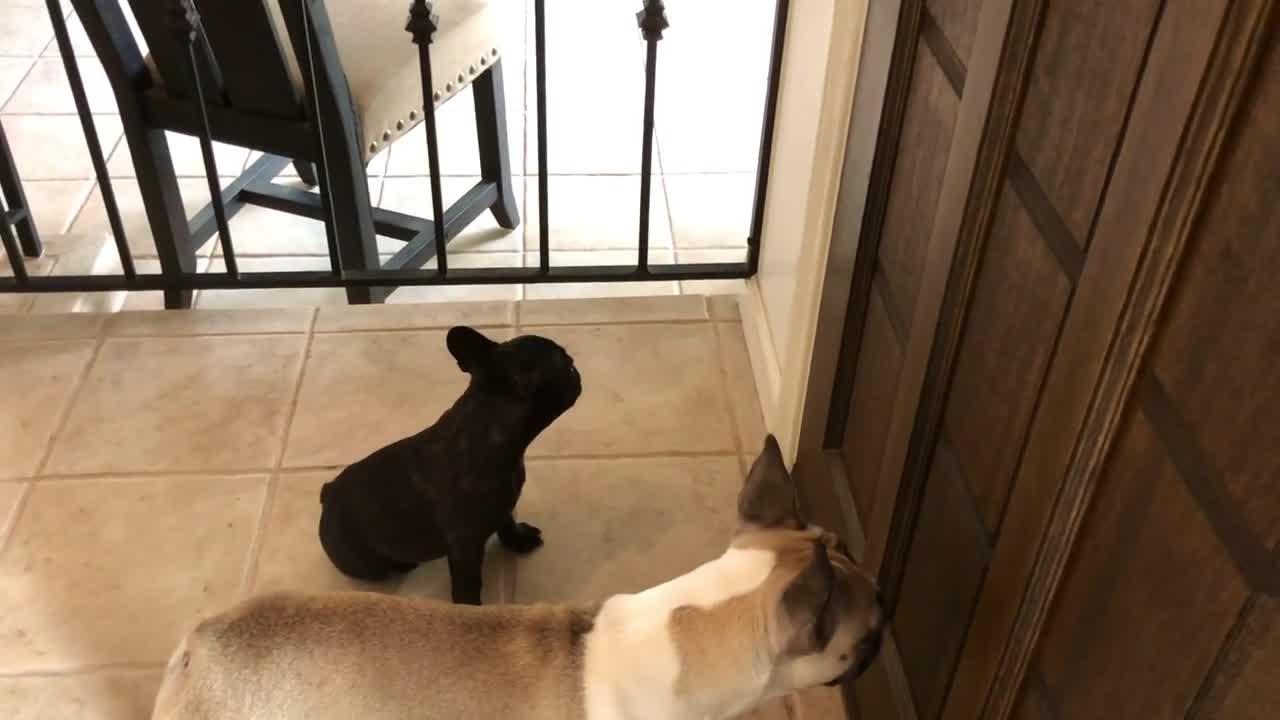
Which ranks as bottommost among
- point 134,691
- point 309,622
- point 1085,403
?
point 134,691

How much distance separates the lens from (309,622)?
1.13m

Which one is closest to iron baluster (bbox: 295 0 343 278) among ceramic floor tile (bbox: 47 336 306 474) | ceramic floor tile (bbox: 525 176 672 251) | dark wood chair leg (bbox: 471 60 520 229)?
ceramic floor tile (bbox: 47 336 306 474)

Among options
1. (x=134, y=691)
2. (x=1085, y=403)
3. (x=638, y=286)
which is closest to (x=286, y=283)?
(x=638, y=286)

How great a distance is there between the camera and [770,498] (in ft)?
3.74

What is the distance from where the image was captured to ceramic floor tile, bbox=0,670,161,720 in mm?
1388

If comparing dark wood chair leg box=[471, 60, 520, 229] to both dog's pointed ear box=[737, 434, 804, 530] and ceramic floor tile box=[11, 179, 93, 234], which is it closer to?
ceramic floor tile box=[11, 179, 93, 234]

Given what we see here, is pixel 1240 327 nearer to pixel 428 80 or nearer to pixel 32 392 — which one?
pixel 428 80

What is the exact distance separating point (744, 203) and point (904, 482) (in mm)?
1410

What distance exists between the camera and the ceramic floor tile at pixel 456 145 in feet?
8.49

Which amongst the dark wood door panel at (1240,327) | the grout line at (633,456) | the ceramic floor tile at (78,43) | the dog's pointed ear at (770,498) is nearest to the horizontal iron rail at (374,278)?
the grout line at (633,456)

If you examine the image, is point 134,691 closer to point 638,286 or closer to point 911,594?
point 911,594

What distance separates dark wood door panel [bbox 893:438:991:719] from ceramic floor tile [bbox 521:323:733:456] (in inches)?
24.2

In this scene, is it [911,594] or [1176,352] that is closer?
[1176,352]

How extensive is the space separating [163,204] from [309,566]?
813mm
